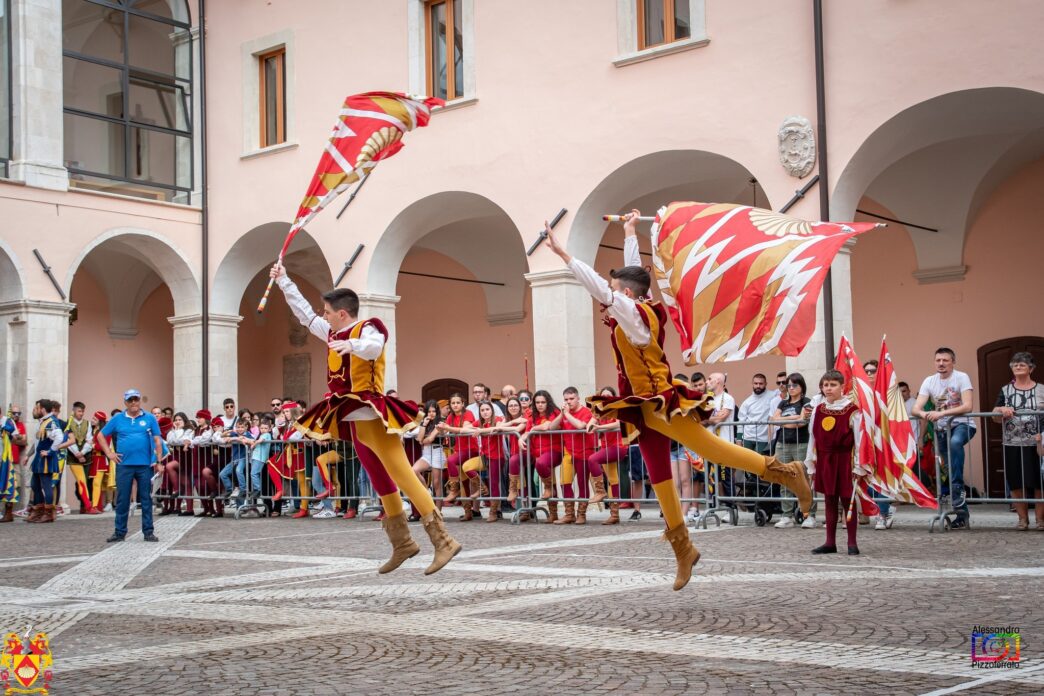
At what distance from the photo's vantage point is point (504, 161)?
18500 millimetres

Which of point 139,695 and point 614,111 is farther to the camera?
point 614,111

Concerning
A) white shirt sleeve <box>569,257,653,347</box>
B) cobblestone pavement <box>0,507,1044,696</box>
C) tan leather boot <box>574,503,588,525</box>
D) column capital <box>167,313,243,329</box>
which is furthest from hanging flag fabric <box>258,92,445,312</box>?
column capital <box>167,313,243,329</box>

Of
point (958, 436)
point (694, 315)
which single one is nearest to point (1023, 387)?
point (958, 436)

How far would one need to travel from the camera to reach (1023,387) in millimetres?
11969

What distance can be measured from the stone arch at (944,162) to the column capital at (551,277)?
421 cm

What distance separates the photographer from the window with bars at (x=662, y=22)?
17.0m

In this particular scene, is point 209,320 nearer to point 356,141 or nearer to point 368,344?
point 356,141

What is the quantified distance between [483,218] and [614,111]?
648cm

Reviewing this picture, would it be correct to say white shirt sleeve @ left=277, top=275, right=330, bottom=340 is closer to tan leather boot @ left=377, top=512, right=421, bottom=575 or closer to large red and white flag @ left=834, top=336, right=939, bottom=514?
tan leather boot @ left=377, top=512, right=421, bottom=575

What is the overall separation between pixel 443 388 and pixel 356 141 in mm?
18164

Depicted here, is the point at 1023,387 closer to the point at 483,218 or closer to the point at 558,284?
the point at 558,284

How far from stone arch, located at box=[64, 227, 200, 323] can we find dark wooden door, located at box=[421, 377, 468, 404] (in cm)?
599

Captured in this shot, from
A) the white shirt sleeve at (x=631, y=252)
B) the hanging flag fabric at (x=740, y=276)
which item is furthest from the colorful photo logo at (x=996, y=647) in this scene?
the white shirt sleeve at (x=631, y=252)

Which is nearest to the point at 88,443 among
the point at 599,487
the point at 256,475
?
the point at 256,475
